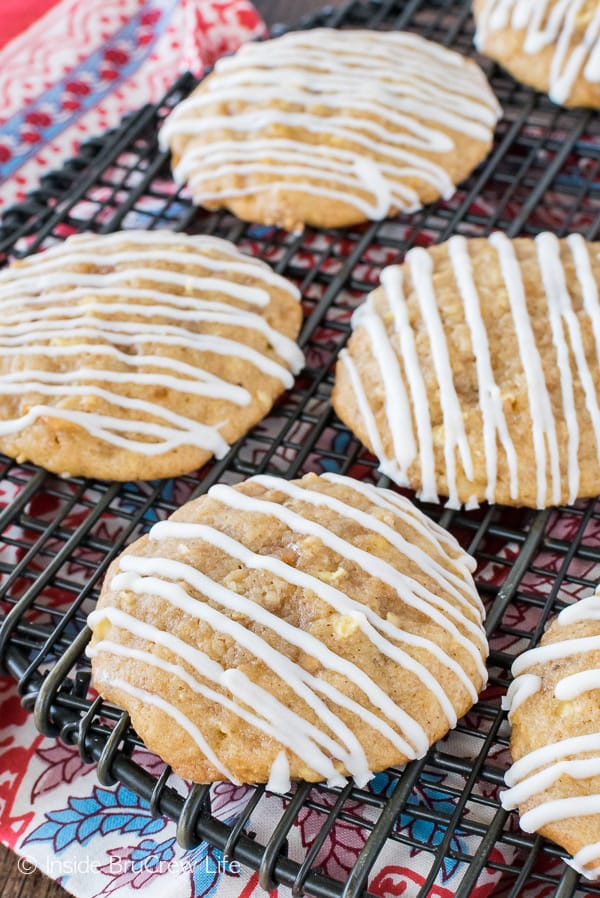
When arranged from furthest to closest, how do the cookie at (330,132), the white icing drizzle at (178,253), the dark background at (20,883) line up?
1. the cookie at (330,132)
2. the white icing drizzle at (178,253)
3. the dark background at (20,883)

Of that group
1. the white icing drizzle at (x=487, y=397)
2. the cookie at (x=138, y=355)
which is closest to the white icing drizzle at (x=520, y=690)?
the white icing drizzle at (x=487, y=397)

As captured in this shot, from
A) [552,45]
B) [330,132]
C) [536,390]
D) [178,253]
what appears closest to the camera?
[536,390]

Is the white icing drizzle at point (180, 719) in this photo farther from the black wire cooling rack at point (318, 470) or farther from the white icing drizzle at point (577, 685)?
the white icing drizzle at point (577, 685)

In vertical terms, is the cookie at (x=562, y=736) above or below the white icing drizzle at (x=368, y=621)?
below

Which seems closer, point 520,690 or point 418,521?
point 520,690

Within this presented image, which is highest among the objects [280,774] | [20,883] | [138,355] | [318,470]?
[138,355]

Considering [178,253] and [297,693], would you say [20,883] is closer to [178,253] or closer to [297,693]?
[297,693]

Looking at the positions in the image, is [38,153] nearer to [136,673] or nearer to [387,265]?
[387,265]

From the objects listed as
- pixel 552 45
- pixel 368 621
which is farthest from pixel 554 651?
pixel 552 45
